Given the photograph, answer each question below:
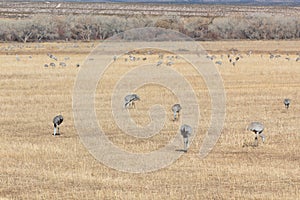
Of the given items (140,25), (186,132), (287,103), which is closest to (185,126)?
(186,132)

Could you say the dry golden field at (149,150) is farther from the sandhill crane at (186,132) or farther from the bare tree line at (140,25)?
the bare tree line at (140,25)

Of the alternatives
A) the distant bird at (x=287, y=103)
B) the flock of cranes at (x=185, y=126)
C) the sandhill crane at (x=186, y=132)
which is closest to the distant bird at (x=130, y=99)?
the flock of cranes at (x=185, y=126)

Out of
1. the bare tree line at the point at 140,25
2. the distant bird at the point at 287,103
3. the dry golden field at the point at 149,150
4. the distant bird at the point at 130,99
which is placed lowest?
the dry golden field at the point at 149,150

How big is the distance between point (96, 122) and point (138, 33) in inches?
2335

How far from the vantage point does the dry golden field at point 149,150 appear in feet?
43.4

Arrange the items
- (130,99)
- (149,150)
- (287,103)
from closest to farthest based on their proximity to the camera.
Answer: (149,150), (130,99), (287,103)

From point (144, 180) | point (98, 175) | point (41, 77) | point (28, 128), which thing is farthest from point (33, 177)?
point (41, 77)

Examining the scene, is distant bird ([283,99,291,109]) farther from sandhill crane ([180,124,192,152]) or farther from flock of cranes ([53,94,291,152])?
sandhill crane ([180,124,192,152])

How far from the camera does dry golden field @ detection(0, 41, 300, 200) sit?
13242mm

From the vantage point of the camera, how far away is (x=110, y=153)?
54.8 feet

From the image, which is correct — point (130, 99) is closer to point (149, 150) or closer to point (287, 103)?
point (287, 103)

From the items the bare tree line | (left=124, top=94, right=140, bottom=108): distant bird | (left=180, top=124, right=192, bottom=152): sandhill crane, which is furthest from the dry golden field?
the bare tree line

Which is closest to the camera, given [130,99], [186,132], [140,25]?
[186,132]

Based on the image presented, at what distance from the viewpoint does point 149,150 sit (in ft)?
56.0
